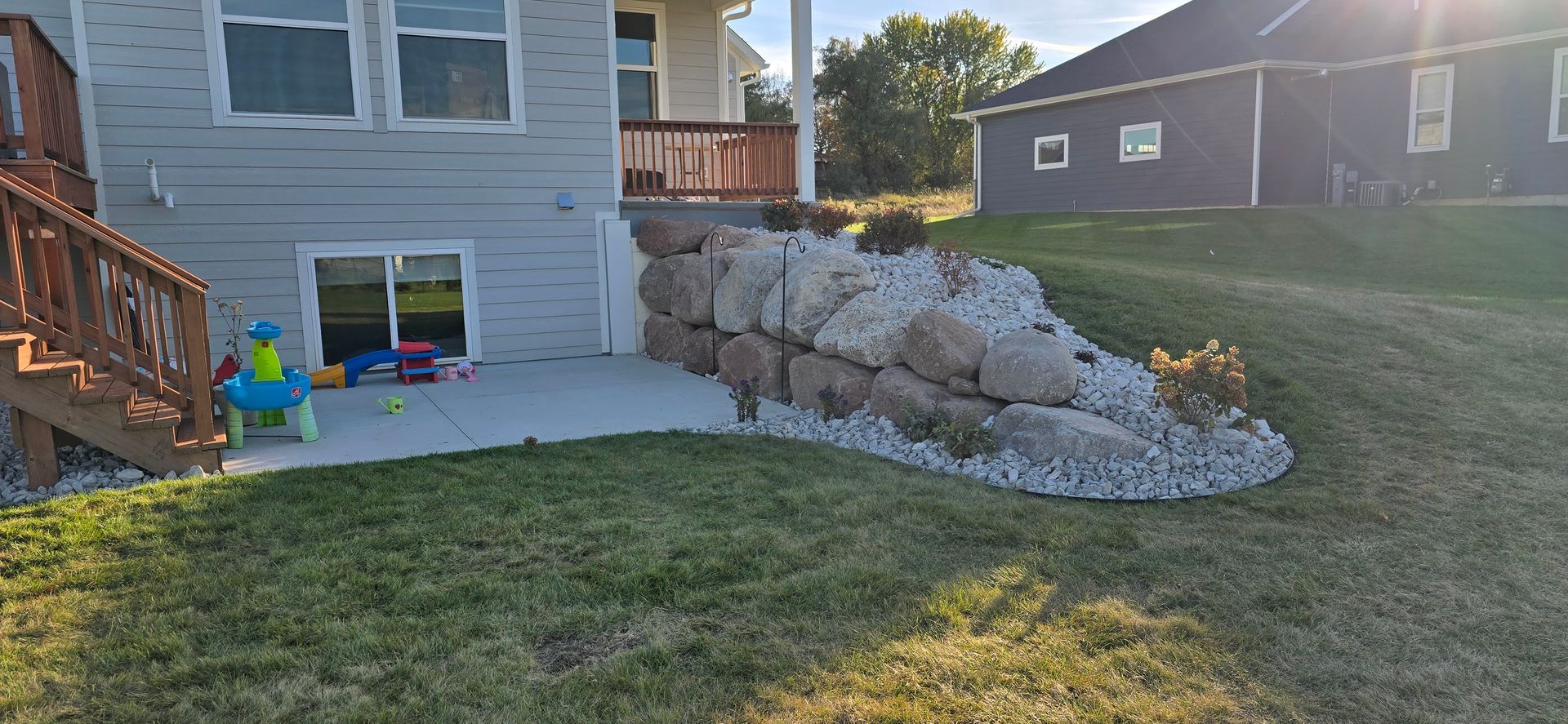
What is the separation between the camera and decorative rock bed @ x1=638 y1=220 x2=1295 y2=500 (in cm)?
480

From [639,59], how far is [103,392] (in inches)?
302

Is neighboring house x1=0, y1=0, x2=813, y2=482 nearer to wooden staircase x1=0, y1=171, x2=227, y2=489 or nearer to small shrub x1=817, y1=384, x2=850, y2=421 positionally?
wooden staircase x1=0, y1=171, x2=227, y2=489

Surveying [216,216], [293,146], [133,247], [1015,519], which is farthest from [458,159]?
[1015,519]

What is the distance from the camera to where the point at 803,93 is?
954 centimetres

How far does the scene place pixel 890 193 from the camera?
30.3 meters

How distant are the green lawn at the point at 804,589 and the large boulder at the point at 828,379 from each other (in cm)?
80

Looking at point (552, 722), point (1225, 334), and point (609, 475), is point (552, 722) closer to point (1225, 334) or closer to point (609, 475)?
point (609, 475)

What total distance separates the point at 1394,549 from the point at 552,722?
328cm

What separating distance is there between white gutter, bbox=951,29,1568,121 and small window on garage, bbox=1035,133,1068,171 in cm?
70

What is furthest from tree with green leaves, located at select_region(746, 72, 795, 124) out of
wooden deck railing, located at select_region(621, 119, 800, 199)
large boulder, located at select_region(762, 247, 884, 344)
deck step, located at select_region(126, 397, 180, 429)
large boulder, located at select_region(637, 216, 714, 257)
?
deck step, located at select_region(126, 397, 180, 429)

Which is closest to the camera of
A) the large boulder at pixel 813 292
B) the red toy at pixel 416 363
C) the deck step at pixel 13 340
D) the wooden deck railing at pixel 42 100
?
the deck step at pixel 13 340

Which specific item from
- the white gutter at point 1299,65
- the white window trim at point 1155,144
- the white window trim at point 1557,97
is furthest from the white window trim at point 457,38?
the white window trim at point 1557,97

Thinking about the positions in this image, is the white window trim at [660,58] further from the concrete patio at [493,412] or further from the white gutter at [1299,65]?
the white gutter at [1299,65]

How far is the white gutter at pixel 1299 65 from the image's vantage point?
13552mm
